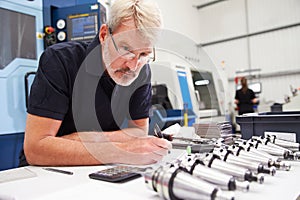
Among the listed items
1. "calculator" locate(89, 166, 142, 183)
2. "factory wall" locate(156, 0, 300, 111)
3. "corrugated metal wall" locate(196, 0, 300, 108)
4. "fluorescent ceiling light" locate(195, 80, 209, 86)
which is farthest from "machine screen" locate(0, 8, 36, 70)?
"corrugated metal wall" locate(196, 0, 300, 108)

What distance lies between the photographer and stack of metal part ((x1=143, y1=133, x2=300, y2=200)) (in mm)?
445

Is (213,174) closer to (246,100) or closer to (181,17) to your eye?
(246,100)

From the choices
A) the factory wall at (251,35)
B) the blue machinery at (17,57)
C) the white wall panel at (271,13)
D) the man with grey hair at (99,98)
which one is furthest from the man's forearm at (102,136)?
the white wall panel at (271,13)

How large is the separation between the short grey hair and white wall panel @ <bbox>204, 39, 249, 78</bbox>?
5430mm

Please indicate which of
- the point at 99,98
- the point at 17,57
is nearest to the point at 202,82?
the point at 17,57

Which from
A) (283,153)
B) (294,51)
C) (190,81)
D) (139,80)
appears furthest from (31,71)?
(294,51)

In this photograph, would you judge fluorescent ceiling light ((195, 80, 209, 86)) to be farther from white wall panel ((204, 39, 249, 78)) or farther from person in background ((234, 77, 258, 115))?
white wall panel ((204, 39, 249, 78))

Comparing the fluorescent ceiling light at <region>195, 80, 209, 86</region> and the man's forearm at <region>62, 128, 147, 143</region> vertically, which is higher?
the fluorescent ceiling light at <region>195, 80, 209, 86</region>

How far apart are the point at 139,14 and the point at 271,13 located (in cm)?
574

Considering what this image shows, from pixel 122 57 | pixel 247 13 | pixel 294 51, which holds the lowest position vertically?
pixel 122 57

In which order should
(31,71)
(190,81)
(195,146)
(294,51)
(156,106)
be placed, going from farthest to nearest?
1. (294,51)
2. (190,81)
3. (156,106)
4. (31,71)
5. (195,146)

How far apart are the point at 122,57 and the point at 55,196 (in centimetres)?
63

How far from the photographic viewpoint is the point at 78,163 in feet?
2.70

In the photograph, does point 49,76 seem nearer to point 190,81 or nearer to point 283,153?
point 283,153
